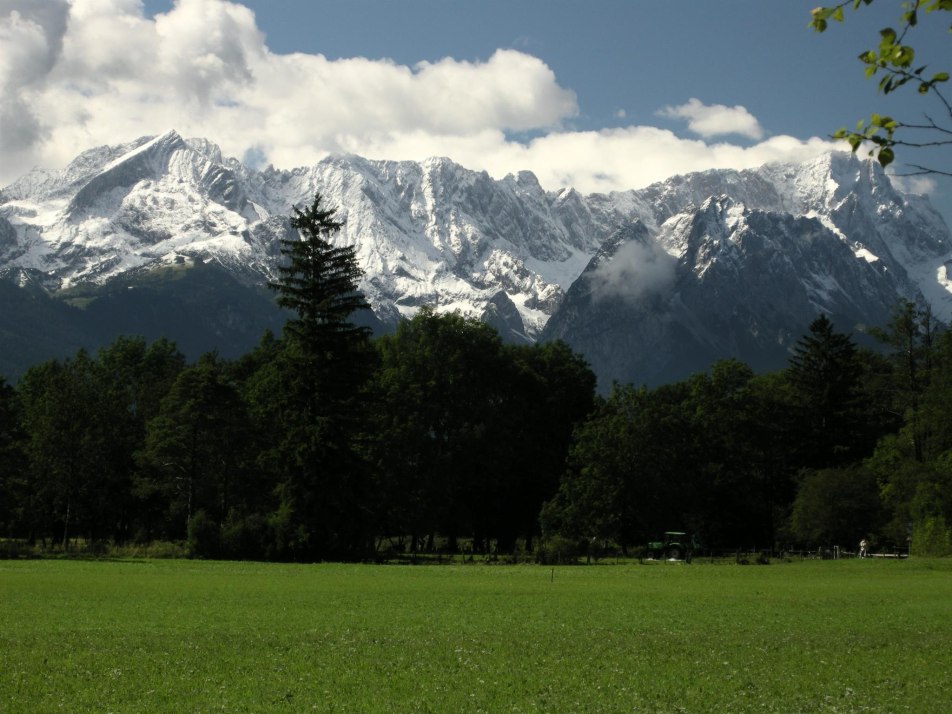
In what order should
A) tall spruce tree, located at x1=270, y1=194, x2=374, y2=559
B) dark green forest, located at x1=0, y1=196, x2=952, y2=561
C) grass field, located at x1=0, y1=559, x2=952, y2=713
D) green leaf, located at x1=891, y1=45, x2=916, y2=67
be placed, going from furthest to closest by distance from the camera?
dark green forest, located at x1=0, y1=196, x2=952, y2=561 → tall spruce tree, located at x1=270, y1=194, x2=374, y2=559 → grass field, located at x1=0, y1=559, x2=952, y2=713 → green leaf, located at x1=891, y1=45, x2=916, y2=67

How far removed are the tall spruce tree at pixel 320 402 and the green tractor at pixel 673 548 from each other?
65.6 ft

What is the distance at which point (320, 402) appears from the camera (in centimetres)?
6106

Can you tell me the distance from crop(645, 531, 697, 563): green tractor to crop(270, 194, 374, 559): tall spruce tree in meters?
20.0

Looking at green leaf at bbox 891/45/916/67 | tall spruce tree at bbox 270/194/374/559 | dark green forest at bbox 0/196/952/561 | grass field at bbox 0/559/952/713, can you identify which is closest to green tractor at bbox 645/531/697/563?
dark green forest at bbox 0/196/952/561

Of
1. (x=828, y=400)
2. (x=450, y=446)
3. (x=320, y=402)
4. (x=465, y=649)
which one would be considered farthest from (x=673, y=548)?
(x=465, y=649)

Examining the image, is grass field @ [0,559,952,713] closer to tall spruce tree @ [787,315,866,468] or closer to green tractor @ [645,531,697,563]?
green tractor @ [645,531,697,563]

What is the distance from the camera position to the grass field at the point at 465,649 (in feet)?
45.7

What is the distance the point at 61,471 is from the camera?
74.3m

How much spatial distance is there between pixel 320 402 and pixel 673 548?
2570 centimetres

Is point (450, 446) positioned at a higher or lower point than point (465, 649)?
higher

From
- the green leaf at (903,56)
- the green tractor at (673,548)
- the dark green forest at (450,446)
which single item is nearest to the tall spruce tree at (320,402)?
the dark green forest at (450,446)

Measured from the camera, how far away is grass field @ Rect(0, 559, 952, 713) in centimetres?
1394

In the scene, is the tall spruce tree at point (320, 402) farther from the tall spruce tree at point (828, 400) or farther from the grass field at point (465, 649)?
the tall spruce tree at point (828, 400)

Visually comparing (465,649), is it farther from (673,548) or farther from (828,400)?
(828,400)
